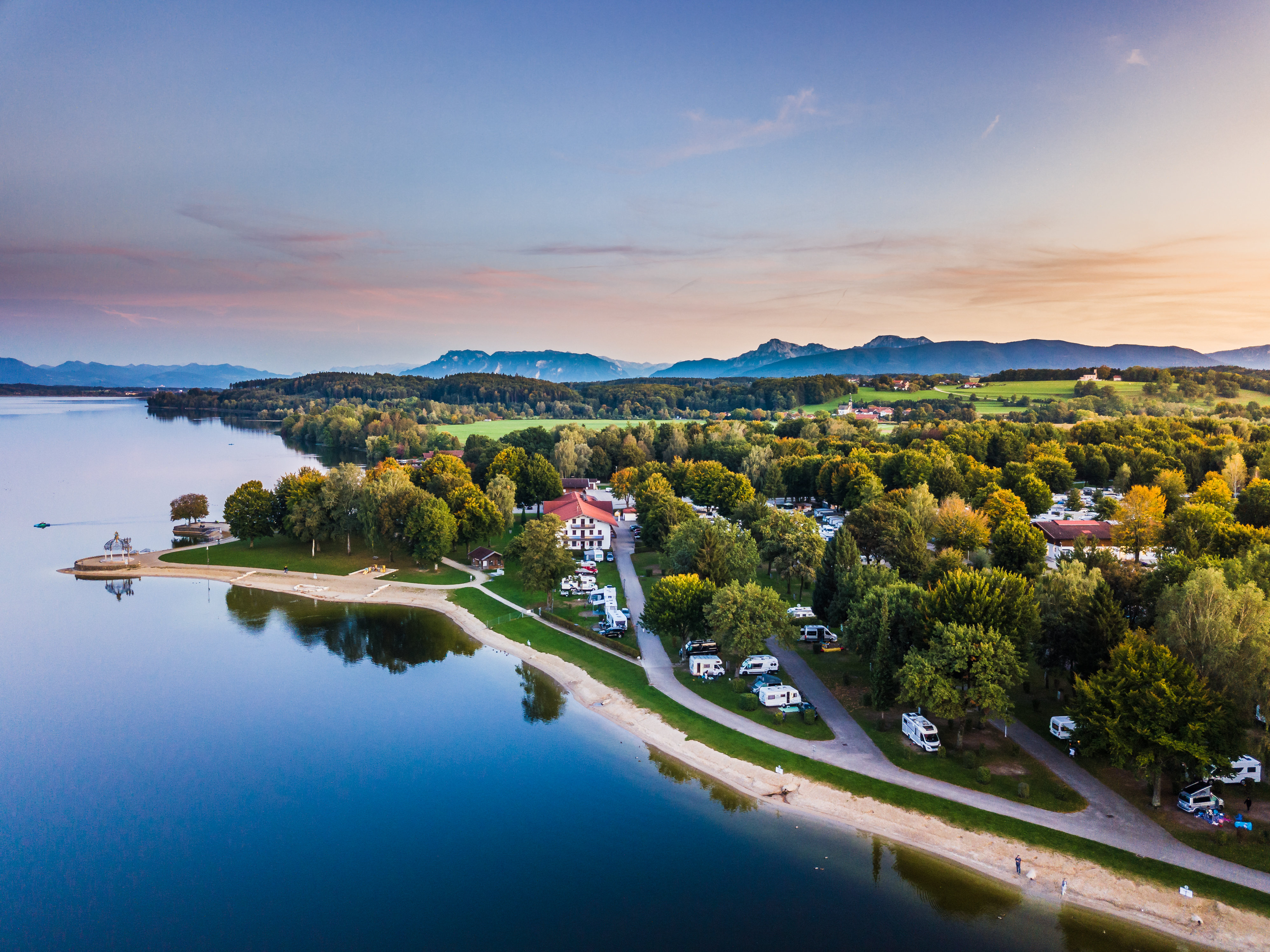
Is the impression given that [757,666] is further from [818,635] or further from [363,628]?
[363,628]

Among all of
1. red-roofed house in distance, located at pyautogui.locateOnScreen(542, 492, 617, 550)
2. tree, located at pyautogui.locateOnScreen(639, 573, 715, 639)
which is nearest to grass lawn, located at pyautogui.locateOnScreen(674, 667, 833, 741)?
tree, located at pyautogui.locateOnScreen(639, 573, 715, 639)

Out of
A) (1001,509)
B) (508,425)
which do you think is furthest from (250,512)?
(508,425)

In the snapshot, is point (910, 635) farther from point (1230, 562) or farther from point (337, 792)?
point (337, 792)


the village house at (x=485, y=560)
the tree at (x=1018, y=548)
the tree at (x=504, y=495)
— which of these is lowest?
the village house at (x=485, y=560)

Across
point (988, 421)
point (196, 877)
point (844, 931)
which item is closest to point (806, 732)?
point (844, 931)

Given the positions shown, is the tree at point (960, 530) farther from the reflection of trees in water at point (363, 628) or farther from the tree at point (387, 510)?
the tree at point (387, 510)

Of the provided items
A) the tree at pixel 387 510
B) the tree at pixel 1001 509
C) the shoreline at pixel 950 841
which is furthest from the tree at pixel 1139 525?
the tree at pixel 387 510
